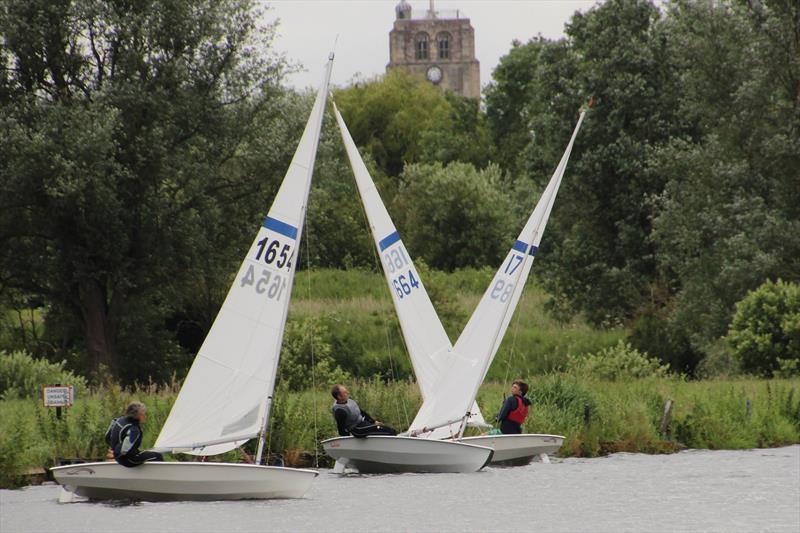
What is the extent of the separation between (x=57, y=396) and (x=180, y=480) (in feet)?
13.3

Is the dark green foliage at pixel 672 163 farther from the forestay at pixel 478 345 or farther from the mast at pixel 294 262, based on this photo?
the mast at pixel 294 262

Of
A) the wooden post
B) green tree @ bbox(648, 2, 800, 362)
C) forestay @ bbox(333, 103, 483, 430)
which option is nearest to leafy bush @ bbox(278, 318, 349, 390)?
forestay @ bbox(333, 103, 483, 430)

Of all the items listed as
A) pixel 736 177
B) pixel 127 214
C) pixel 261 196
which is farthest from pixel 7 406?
pixel 736 177

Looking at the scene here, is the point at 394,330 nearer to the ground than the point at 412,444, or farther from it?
farther from it

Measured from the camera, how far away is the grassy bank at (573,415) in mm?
25453

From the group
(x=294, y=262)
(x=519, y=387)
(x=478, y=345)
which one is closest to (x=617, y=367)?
(x=519, y=387)

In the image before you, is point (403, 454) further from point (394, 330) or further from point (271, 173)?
point (394, 330)

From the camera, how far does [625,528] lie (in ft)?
66.3

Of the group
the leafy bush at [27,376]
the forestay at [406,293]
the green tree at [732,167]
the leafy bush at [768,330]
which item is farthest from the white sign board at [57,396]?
the green tree at [732,167]

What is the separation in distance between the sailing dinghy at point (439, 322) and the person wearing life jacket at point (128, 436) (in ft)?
21.5

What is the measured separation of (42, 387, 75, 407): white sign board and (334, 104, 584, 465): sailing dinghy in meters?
6.14

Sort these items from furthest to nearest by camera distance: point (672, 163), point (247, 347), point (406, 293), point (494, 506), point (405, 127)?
point (405, 127) < point (672, 163) < point (406, 293) < point (494, 506) < point (247, 347)

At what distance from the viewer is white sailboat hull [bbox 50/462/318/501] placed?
20984mm

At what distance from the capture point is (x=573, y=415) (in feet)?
99.3
